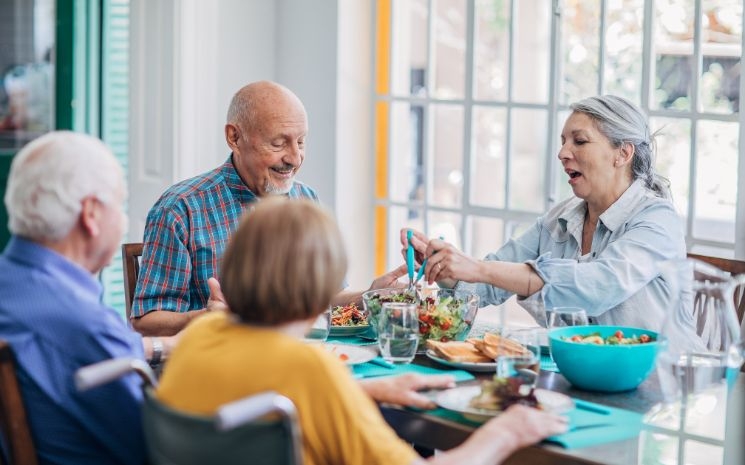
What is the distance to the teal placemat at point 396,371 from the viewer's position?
2.08 m

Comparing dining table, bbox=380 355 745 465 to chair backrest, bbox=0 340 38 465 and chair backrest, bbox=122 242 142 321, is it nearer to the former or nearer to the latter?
chair backrest, bbox=0 340 38 465

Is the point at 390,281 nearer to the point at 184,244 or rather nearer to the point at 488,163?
the point at 184,244

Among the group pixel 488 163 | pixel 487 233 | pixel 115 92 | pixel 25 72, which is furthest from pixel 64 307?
pixel 487 233

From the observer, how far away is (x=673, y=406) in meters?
1.88

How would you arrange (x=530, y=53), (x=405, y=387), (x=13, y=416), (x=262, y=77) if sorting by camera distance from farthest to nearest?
(x=530, y=53) < (x=262, y=77) < (x=405, y=387) < (x=13, y=416)

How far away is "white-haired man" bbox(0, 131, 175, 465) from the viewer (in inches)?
65.4

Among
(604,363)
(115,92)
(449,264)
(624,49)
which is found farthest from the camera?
(115,92)

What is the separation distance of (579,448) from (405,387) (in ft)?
1.12

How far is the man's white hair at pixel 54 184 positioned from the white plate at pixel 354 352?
651 millimetres

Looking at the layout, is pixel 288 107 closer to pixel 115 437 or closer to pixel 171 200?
pixel 171 200

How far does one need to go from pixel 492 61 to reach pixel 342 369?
728cm

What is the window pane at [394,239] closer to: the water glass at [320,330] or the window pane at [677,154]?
the window pane at [677,154]

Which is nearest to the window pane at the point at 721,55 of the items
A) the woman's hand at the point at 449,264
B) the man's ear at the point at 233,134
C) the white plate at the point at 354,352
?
the woman's hand at the point at 449,264

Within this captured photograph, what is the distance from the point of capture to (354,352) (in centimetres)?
223
